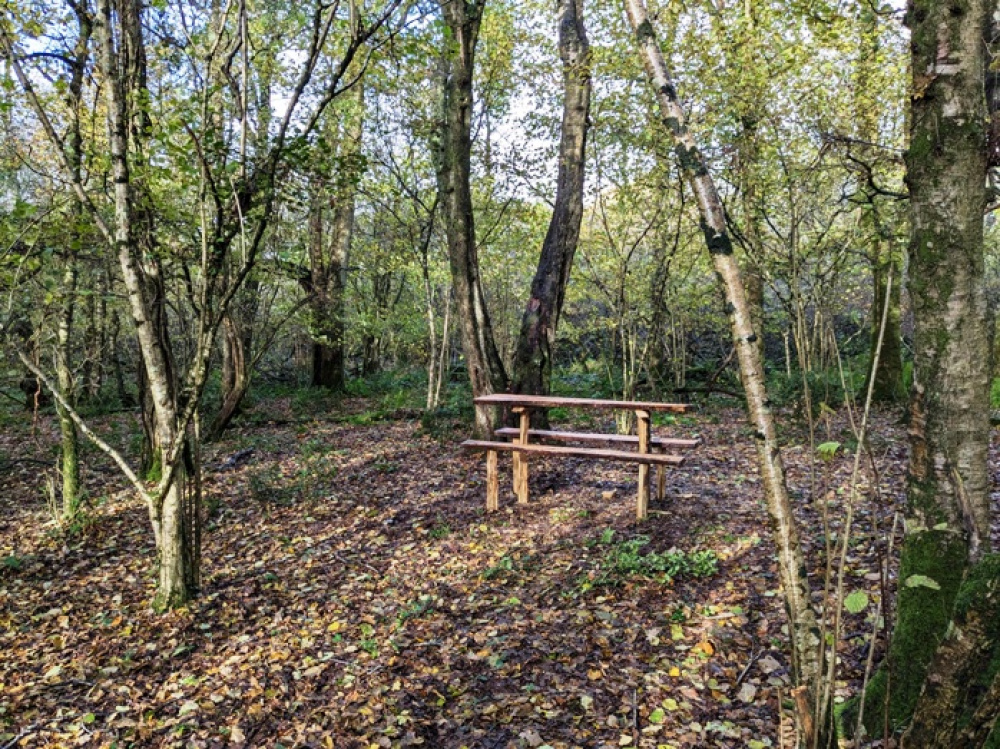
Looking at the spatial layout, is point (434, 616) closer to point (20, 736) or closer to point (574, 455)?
point (574, 455)

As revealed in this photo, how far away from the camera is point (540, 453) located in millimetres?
6125

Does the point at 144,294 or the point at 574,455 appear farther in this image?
the point at 574,455

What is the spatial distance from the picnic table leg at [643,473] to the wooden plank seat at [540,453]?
0.04 m

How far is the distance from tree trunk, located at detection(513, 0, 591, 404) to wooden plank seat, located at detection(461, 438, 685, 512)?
2075mm

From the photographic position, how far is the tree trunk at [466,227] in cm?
795

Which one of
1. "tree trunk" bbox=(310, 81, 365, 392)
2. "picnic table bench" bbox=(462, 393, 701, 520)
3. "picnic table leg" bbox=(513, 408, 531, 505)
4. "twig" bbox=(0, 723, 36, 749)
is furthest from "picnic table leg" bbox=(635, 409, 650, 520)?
"tree trunk" bbox=(310, 81, 365, 392)

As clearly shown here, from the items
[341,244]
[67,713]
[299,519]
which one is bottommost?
[67,713]

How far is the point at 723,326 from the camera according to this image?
13.6m

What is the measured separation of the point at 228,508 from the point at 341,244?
8032 millimetres

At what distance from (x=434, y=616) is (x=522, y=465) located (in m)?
2.18

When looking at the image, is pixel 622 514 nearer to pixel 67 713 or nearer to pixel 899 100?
pixel 67 713

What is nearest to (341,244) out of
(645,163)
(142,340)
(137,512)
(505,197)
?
(505,197)

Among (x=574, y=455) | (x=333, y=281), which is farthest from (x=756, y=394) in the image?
(x=333, y=281)

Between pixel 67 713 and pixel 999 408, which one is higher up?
pixel 999 408
